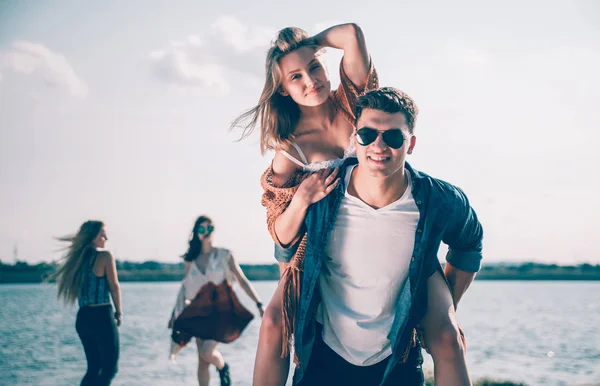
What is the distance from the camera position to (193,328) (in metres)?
7.44

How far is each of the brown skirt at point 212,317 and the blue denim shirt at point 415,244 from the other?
400 cm

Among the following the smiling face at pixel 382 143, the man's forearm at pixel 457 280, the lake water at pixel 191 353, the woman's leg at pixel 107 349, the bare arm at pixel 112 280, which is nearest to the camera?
the smiling face at pixel 382 143

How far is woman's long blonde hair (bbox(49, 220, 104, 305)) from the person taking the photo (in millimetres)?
6934

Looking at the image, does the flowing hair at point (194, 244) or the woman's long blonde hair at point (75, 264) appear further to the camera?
the flowing hair at point (194, 244)

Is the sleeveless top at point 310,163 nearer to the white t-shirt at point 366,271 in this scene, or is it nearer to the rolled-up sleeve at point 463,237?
the white t-shirt at point 366,271

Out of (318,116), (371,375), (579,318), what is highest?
(318,116)

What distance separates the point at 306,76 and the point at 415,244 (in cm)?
105

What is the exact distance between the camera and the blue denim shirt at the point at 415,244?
3396mm

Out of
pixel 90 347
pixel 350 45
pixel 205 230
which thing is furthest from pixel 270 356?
pixel 205 230

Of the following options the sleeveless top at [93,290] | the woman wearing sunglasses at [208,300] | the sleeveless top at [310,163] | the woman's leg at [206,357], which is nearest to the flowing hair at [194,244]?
the woman wearing sunglasses at [208,300]

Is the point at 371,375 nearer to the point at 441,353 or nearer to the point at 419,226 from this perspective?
the point at 441,353

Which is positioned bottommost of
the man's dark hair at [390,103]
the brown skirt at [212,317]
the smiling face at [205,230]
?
the brown skirt at [212,317]

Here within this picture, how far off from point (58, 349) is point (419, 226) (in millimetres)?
14693

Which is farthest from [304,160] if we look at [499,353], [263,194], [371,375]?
[499,353]
